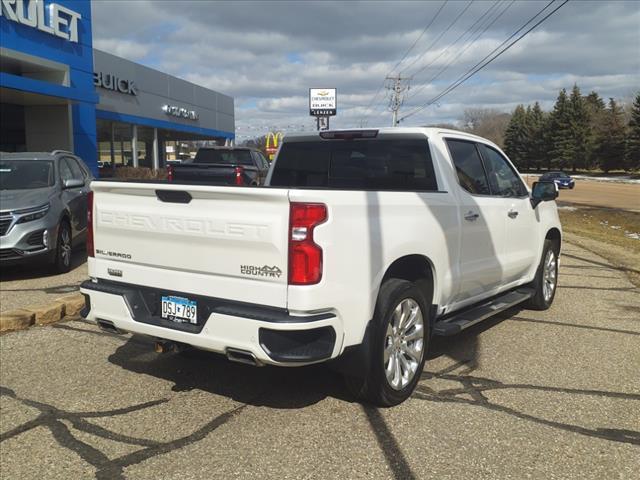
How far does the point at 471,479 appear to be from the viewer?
3.22m

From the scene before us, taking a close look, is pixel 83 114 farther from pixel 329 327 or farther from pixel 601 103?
pixel 601 103

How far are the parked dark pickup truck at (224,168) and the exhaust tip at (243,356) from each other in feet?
22.7

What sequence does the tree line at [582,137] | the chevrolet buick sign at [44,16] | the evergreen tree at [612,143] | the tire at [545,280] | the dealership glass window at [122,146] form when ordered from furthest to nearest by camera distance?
the evergreen tree at [612,143], the tree line at [582,137], the dealership glass window at [122,146], the chevrolet buick sign at [44,16], the tire at [545,280]

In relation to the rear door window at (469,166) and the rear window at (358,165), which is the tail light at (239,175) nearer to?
the rear window at (358,165)

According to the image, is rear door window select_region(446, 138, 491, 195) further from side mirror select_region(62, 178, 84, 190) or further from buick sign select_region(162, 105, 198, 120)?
buick sign select_region(162, 105, 198, 120)

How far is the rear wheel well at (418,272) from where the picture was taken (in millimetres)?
4324

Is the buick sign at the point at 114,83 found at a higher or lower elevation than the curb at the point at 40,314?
higher

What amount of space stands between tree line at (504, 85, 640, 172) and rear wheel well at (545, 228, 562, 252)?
67.6m

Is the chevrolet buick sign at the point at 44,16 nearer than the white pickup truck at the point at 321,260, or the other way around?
the white pickup truck at the point at 321,260

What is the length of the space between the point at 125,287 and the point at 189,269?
63cm

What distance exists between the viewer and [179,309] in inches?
153

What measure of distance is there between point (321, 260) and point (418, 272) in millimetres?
1319

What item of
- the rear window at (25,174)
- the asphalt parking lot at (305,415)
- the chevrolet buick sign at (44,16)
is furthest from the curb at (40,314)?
the chevrolet buick sign at (44,16)

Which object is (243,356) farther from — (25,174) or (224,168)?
(224,168)
